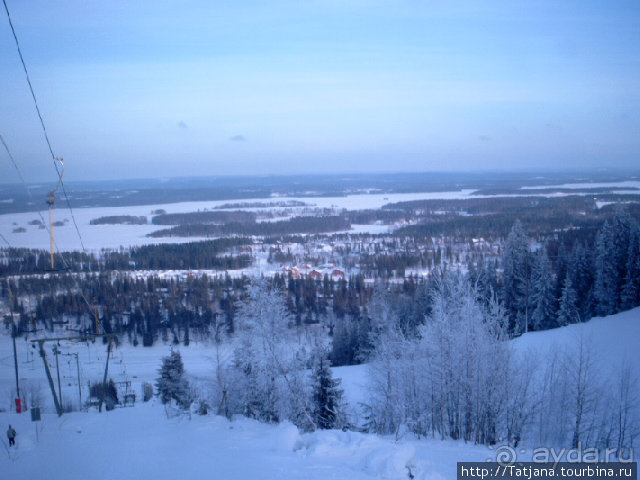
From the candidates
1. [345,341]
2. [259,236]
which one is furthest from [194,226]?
[345,341]

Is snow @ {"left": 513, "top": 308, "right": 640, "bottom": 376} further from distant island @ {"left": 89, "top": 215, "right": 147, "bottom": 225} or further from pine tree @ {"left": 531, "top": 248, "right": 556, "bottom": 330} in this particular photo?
distant island @ {"left": 89, "top": 215, "right": 147, "bottom": 225}

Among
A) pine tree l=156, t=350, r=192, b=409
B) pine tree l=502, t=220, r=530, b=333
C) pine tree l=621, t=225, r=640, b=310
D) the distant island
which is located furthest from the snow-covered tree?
the distant island

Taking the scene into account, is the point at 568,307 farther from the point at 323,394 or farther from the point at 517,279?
the point at 323,394

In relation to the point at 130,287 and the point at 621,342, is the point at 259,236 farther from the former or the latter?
the point at 621,342

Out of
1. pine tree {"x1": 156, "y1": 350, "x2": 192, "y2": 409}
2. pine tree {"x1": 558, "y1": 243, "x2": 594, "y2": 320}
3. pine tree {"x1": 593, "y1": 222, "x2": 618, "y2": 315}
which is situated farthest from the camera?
pine tree {"x1": 558, "y1": 243, "x2": 594, "y2": 320}

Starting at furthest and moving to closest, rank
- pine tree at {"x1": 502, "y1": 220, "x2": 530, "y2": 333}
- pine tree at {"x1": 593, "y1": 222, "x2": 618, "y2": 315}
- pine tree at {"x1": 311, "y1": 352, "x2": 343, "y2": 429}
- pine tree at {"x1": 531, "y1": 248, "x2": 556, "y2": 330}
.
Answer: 1. pine tree at {"x1": 502, "y1": 220, "x2": 530, "y2": 333}
2. pine tree at {"x1": 531, "y1": 248, "x2": 556, "y2": 330}
3. pine tree at {"x1": 593, "y1": 222, "x2": 618, "y2": 315}
4. pine tree at {"x1": 311, "y1": 352, "x2": 343, "y2": 429}

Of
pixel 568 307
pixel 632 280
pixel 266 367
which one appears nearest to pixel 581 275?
pixel 632 280
